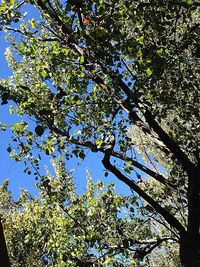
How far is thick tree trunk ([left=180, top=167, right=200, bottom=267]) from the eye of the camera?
22.7 ft

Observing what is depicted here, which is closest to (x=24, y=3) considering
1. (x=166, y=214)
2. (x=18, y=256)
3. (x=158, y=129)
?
(x=158, y=129)

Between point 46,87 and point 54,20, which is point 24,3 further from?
point 46,87

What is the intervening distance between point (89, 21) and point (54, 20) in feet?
7.52

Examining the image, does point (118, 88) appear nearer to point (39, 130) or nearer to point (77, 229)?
point (39, 130)

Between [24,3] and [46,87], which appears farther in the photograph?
[46,87]

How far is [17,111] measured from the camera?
9.65m

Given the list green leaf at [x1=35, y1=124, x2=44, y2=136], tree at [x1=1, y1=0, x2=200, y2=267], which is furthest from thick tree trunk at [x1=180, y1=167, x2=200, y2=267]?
green leaf at [x1=35, y1=124, x2=44, y2=136]

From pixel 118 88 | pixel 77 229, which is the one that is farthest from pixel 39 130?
pixel 77 229

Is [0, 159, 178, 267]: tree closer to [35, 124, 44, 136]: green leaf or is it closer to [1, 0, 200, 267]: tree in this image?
[1, 0, 200, 267]: tree

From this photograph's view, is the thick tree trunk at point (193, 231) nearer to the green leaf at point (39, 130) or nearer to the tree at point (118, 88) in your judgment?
the tree at point (118, 88)

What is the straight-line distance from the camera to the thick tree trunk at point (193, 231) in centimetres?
693

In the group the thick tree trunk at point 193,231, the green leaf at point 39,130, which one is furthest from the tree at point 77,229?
the green leaf at point 39,130

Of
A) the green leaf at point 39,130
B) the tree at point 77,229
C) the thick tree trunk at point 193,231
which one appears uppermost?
the tree at point 77,229

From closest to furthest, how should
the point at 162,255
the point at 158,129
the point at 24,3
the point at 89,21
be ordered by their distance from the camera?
1. the point at 89,21
2. the point at 158,129
3. the point at 24,3
4. the point at 162,255
